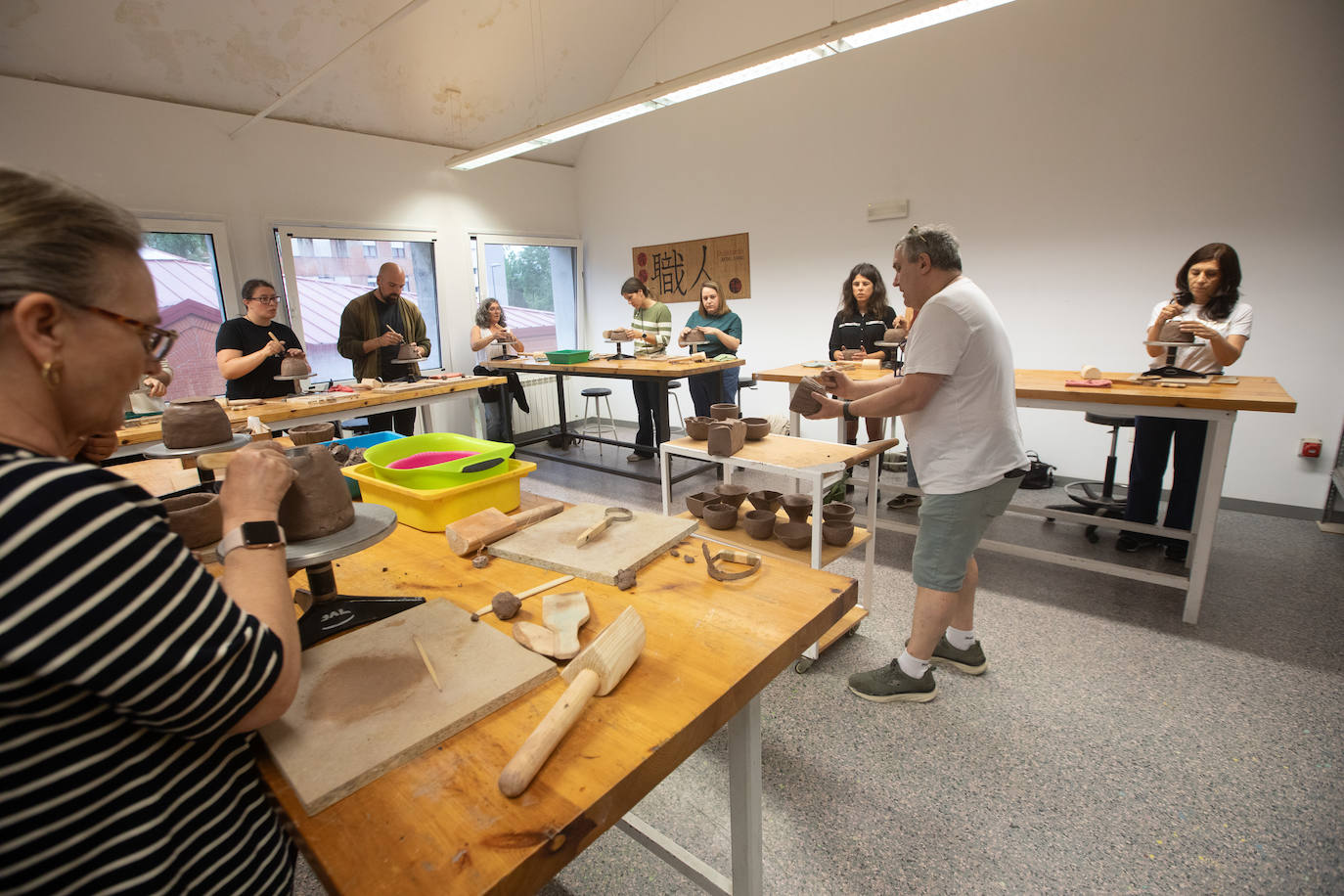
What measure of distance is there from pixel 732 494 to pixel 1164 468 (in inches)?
92.9

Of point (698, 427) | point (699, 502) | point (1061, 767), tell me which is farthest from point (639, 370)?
point (1061, 767)

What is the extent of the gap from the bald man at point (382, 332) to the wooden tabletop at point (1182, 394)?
380 centimetres

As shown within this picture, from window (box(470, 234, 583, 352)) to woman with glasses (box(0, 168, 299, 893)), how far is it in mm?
5993

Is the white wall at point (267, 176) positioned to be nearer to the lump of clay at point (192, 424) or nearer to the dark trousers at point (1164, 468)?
the lump of clay at point (192, 424)

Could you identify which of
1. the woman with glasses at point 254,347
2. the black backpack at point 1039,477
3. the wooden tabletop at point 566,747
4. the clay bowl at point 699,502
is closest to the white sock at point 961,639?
the clay bowl at point 699,502

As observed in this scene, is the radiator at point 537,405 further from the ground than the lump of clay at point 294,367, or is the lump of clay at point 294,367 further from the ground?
the lump of clay at point 294,367

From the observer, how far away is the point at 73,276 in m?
0.56

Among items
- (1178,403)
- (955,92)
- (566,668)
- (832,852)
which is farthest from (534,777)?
(955,92)

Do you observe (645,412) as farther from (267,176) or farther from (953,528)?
(953,528)

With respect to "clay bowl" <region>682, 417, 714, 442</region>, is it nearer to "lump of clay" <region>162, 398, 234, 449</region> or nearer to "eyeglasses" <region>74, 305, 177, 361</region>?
"lump of clay" <region>162, 398, 234, 449</region>

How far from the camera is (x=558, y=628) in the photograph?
0.95 meters

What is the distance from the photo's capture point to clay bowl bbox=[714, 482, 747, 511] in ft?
7.96

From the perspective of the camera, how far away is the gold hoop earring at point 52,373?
1.82ft

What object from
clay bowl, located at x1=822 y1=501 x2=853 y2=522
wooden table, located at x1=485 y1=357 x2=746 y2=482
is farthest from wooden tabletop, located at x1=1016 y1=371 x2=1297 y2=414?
wooden table, located at x1=485 y1=357 x2=746 y2=482
